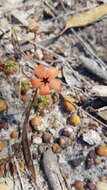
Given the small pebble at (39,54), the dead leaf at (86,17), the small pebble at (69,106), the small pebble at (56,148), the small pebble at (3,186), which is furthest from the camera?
the dead leaf at (86,17)

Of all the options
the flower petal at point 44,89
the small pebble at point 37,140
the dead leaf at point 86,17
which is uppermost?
the dead leaf at point 86,17

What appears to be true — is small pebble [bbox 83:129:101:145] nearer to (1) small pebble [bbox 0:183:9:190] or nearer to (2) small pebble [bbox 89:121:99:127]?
(2) small pebble [bbox 89:121:99:127]

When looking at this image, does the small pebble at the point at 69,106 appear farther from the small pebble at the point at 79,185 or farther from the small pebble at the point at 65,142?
the small pebble at the point at 79,185

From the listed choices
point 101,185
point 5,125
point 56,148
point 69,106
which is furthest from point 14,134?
point 101,185

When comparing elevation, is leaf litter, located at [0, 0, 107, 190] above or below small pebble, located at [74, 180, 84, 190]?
above

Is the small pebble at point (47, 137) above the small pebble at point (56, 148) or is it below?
above

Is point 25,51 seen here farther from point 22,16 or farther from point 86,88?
point 86,88

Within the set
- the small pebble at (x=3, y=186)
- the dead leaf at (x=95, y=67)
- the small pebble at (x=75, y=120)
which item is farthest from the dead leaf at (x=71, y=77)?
the small pebble at (x=3, y=186)

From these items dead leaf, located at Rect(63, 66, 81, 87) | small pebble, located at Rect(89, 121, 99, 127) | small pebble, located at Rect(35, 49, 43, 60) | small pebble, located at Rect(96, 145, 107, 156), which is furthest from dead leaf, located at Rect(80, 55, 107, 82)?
small pebble, located at Rect(96, 145, 107, 156)

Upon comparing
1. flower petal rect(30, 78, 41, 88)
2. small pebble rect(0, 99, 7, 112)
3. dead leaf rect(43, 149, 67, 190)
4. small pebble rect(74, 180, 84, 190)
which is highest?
flower petal rect(30, 78, 41, 88)
